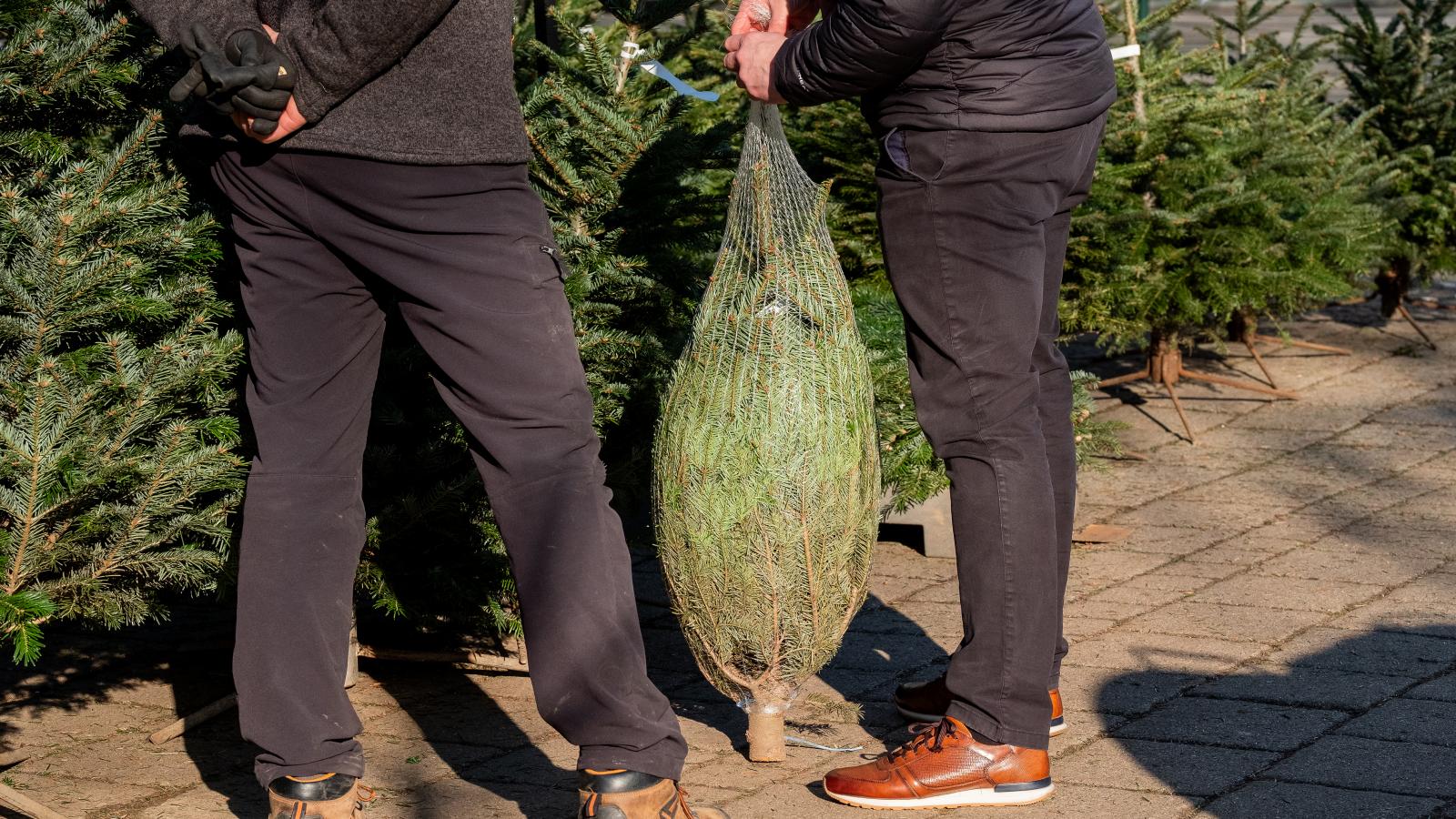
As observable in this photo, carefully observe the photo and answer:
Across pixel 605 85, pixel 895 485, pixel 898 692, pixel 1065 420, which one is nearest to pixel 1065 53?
pixel 1065 420

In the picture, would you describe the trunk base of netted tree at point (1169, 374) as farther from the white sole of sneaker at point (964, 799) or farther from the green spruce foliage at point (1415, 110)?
the white sole of sneaker at point (964, 799)

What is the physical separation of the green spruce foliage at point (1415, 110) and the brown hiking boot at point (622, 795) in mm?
5135

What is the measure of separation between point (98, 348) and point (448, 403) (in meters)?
0.67

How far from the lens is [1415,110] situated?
6.81m

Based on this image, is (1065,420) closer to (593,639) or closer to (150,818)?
(593,639)

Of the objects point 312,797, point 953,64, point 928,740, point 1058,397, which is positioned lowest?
point 928,740

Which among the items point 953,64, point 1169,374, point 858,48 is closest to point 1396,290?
point 1169,374

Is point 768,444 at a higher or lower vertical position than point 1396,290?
higher

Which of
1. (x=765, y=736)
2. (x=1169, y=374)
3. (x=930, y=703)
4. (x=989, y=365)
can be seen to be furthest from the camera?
(x=1169, y=374)

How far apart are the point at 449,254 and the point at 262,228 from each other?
0.36 m

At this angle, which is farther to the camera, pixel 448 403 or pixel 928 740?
pixel 928 740

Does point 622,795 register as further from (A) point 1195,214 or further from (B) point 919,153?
(A) point 1195,214

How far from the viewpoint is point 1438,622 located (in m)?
3.84

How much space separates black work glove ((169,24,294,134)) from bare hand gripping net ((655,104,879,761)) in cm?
95
